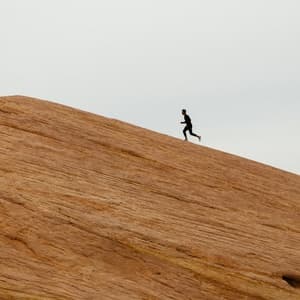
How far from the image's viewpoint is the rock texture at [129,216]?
20781 millimetres

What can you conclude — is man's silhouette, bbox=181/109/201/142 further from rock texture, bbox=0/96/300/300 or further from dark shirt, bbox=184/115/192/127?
rock texture, bbox=0/96/300/300

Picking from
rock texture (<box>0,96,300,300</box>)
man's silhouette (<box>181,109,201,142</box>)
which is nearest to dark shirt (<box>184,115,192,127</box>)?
man's silhouette (<box>181,109,201,142</box>)

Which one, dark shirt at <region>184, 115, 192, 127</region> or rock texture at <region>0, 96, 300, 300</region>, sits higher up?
dark shirt at <region>184, 115, 192, 127</region>

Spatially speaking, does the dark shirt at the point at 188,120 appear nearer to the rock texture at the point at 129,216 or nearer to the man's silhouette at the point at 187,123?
the man's silhouette at the point at 187,123

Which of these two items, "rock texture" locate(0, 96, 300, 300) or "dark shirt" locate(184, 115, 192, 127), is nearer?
"rock texture" locate(0, 96, 300, 300)

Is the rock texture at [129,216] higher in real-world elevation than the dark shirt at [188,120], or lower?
lower

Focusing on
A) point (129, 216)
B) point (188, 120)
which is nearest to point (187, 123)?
point (188, 120)

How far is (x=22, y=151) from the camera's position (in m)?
27.0

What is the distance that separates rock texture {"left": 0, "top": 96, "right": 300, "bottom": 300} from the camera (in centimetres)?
2078

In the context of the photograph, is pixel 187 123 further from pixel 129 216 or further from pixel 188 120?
pixel 129 216

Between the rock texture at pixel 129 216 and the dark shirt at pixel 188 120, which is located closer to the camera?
the rock texture at pixel 129 216

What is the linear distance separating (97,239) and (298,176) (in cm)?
1466

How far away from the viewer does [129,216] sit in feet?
79.1

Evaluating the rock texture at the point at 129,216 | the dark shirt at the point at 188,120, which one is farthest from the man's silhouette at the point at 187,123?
the rock texture at the point at 129,216
